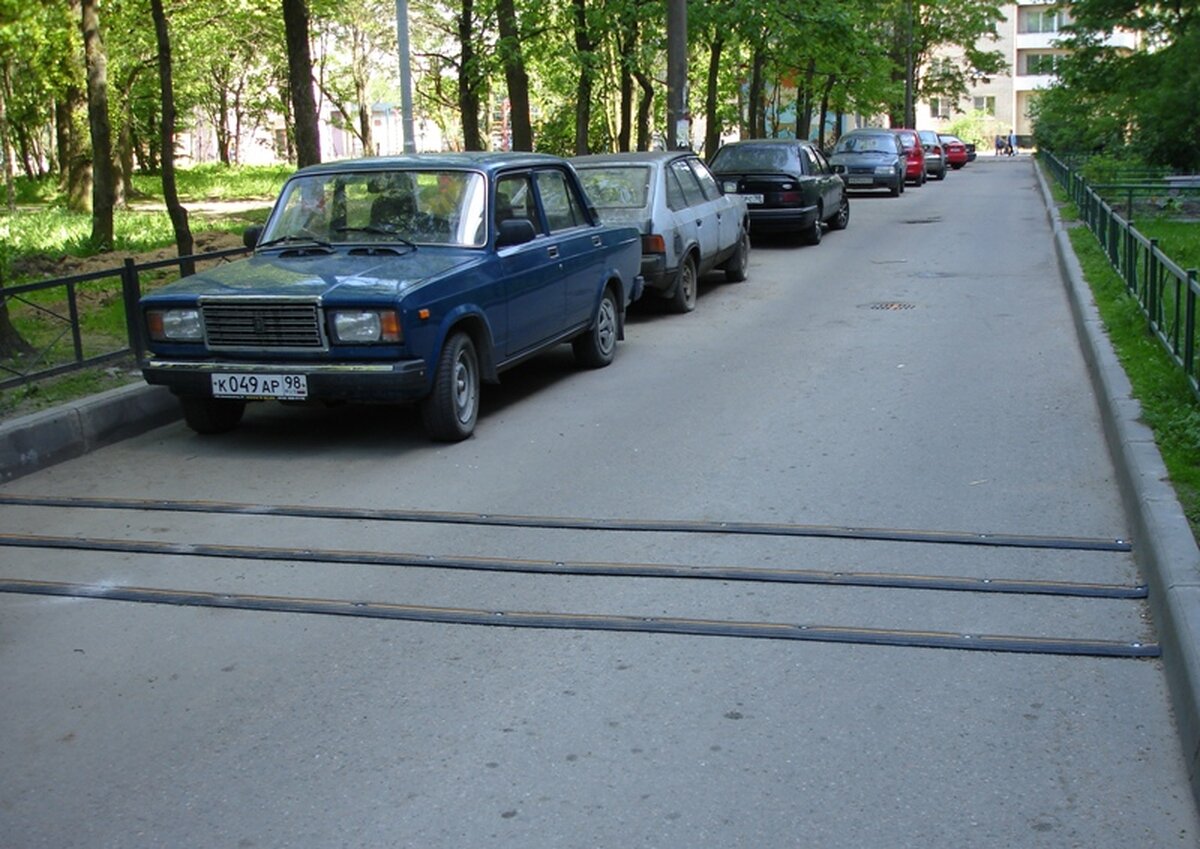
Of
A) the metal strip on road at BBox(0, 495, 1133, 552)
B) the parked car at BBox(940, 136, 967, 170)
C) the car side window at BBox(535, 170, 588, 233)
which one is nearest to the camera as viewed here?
the metal strip on road at BBox(0, 495, 1133, 552)

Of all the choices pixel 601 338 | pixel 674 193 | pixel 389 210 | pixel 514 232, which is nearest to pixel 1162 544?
pixel 514 232

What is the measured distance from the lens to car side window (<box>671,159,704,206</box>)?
48.8 ft

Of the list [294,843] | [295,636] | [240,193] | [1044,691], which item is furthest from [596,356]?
[240,193]

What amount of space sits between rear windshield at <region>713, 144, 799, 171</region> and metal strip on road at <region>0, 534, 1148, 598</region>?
52.5ft

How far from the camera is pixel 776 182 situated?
69.8 ft

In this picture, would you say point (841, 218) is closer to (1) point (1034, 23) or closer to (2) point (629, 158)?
(2) point (629, 158)

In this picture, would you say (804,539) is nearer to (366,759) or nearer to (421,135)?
(366,759)

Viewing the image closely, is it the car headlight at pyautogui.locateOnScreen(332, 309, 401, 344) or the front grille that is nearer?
the car headlight at pyautogui.locateOnScreen(332, 309, 401, 344)

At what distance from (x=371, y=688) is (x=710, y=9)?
21.0m

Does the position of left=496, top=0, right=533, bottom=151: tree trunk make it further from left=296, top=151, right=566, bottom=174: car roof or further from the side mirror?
the side mirror

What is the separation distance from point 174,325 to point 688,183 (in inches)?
305

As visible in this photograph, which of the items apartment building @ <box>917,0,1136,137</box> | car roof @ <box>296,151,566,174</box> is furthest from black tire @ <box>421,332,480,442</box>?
apartment building @ <box>917,0,1136,137</box>

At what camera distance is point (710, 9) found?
2402 centimetres

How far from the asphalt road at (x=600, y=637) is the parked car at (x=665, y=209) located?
430 centimetres
